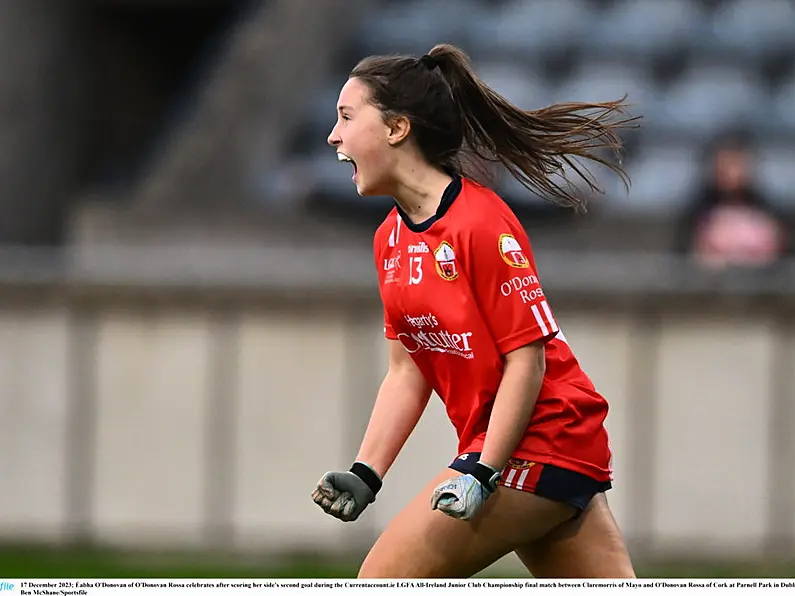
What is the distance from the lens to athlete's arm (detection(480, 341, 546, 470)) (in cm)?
344

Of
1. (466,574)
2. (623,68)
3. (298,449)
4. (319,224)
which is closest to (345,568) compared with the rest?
(298,449)

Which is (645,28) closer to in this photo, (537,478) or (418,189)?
(418,189)

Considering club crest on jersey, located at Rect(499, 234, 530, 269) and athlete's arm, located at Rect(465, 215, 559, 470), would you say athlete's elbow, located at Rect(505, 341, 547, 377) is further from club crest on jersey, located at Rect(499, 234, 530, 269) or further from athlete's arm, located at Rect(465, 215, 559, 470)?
club crest on jersey, located at Rect(499, 234, 530, 269)

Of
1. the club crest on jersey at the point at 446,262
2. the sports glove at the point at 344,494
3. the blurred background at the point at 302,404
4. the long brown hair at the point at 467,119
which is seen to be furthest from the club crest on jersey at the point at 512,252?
the blurred background at the point at 302,404

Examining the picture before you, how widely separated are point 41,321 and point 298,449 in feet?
4.99

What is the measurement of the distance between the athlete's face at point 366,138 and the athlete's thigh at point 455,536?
2.30 feet

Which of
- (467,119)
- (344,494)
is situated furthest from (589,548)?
(467,119)

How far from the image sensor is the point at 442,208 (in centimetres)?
355

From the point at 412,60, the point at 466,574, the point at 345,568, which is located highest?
the point at 412,60

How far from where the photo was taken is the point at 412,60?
3.63m

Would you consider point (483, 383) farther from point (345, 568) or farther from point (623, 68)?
point (623, 68)

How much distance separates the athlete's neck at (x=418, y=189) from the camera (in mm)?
3596

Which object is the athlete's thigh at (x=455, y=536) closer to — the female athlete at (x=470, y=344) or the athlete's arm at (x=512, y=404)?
the female athlete at (x=470, y=344)

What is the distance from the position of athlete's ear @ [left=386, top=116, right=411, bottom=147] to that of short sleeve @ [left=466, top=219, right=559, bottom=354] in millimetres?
301
